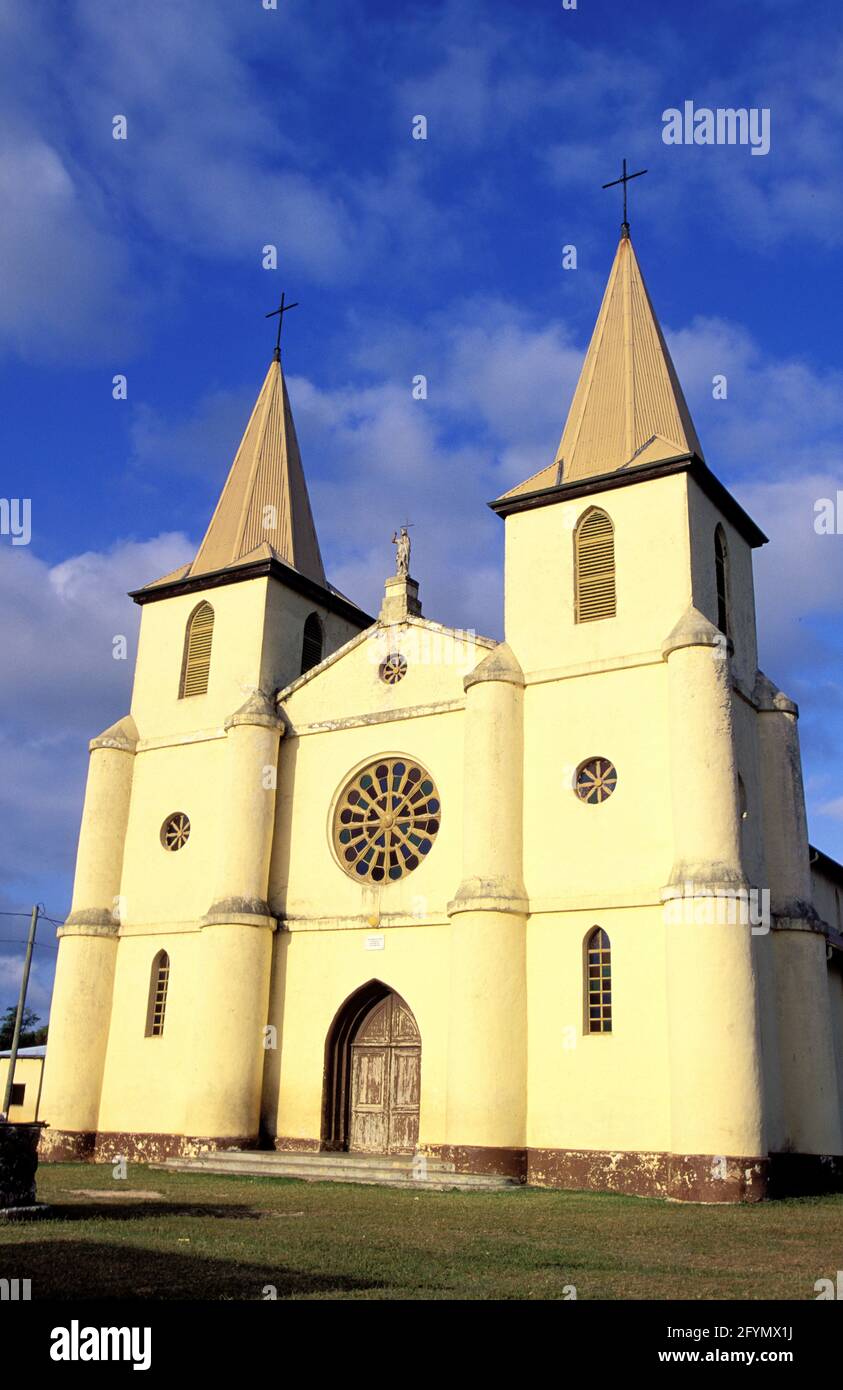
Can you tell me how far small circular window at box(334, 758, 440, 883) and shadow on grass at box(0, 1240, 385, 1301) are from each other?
13045 mm

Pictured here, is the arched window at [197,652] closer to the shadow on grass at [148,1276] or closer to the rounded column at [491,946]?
the rounded column at [491,946]

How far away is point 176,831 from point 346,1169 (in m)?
8.96

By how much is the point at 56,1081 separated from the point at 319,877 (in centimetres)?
697

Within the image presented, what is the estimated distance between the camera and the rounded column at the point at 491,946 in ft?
63.2

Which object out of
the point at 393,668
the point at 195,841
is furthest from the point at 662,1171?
the point at 195,841

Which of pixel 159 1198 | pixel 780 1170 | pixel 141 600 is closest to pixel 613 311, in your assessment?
pixel 141 600

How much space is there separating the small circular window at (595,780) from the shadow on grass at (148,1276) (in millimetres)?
12166

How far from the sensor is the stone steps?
18328 millimetres

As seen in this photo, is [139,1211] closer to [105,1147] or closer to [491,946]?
[491,946]

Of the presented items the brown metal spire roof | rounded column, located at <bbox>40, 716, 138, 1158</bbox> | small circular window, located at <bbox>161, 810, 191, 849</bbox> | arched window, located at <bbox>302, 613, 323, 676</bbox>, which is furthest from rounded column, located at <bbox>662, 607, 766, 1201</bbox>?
rounded column, located at <bbox>40, 716, 138, 1158</bbox>

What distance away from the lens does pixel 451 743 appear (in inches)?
894

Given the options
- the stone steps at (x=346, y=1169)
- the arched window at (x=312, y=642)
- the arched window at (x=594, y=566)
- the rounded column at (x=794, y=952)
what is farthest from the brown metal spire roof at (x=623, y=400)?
the stone steps at (x=346, y=1169)

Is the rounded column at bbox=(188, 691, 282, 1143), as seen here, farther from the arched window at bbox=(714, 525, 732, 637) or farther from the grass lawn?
the arched window at bbox=(714, 525, 732, 637)

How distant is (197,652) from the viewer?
89.5 ft
